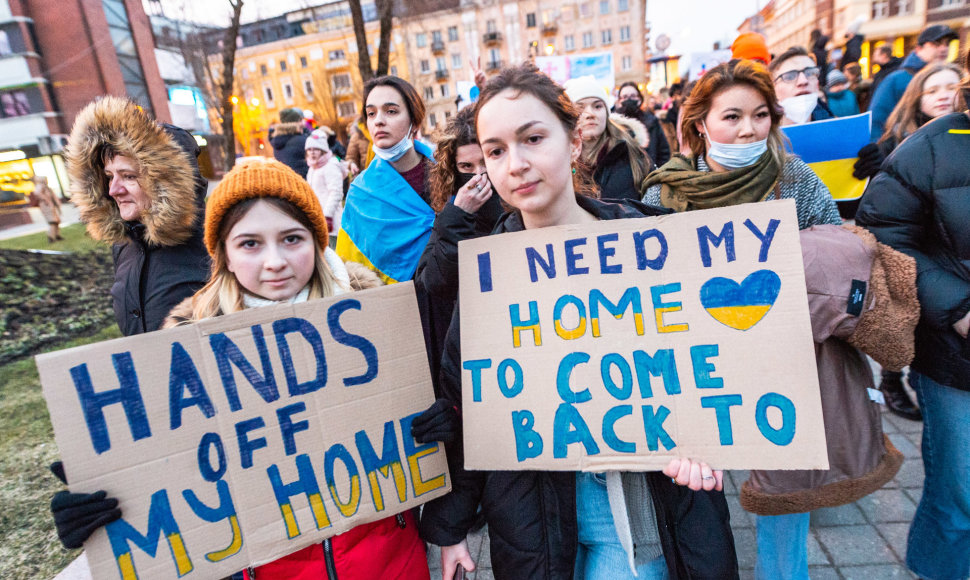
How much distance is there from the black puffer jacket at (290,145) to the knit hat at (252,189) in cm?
564

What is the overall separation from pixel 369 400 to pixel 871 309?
168 centimetres

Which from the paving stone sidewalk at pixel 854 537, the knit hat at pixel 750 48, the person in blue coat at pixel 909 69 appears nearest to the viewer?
the paving stone sidewalk at pixel 854 537

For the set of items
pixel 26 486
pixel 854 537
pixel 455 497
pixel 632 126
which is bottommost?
pixel 854 537

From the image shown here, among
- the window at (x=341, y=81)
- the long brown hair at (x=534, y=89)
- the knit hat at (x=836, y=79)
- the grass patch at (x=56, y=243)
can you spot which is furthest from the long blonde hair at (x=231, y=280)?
the window at (x=341, y=81)

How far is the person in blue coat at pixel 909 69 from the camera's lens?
498 cm

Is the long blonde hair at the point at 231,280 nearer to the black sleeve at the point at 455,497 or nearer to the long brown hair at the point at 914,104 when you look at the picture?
the black sleeve at the point at 455,497

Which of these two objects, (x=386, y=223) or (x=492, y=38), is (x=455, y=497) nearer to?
(x=386, y=223)

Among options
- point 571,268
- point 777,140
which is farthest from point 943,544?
point 571,268

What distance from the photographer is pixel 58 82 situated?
15086 mm

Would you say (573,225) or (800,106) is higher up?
(800,106)

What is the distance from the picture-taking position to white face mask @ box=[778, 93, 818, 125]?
144 inches

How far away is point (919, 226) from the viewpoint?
1882 millimetres

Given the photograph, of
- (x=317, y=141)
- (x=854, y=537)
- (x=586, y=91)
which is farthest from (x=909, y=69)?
(x=317, y=141)

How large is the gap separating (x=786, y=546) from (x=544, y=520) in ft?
4.21
